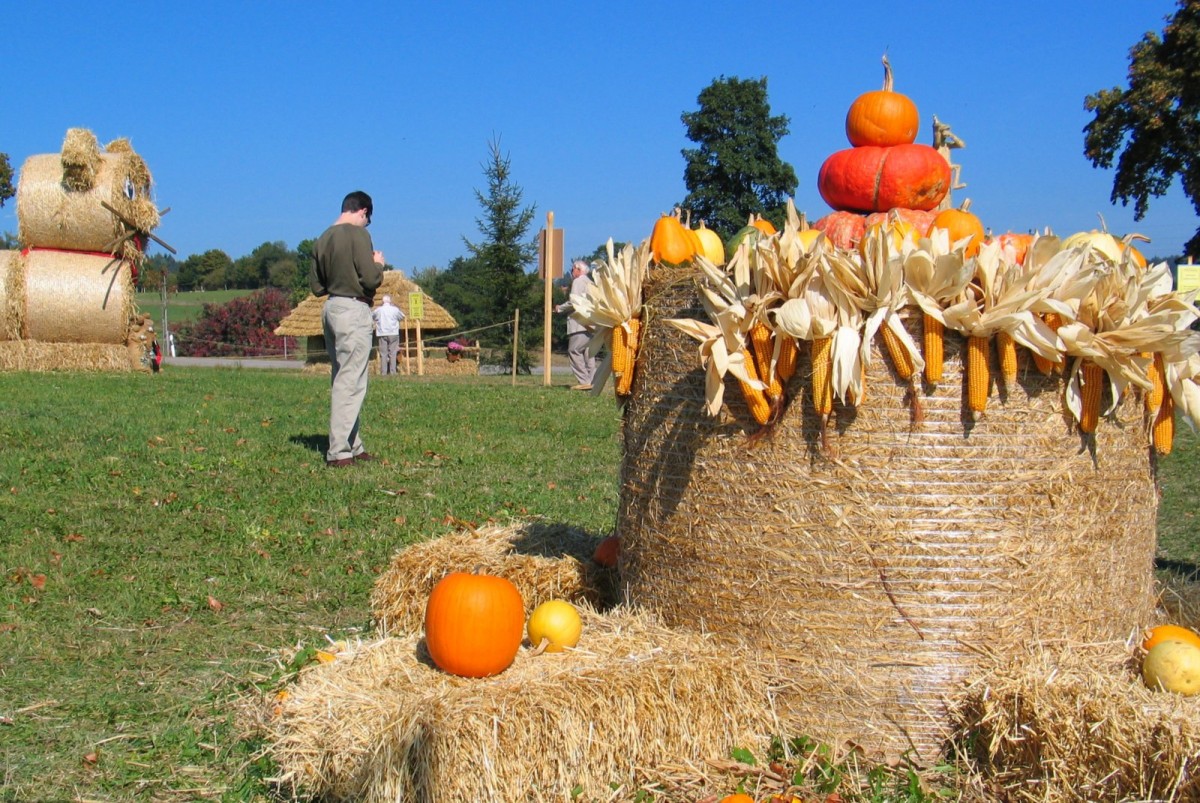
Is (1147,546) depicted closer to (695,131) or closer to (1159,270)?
(1159,270)

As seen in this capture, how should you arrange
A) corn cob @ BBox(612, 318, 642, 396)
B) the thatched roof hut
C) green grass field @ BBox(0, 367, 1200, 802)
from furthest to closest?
1. the thatched roof hut
2. corn cob @ BBox(612, 318, 642, 396)
3. green grass field @ BBox(0, 367, 1200, 802)

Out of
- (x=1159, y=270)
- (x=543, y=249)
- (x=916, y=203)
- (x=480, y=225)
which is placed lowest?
(x=1159, y=270)

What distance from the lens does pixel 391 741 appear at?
9.72 feet

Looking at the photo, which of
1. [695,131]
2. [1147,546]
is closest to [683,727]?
[1147,546]

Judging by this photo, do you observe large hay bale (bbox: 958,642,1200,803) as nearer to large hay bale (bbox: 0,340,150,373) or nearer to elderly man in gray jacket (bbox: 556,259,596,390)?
elderly man in gray jacket (bbox: 556,259,596,390)

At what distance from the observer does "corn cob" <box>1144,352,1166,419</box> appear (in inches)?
134

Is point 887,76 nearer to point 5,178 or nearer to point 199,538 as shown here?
point 199,538

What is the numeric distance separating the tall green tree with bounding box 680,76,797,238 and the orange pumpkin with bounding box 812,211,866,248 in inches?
1337

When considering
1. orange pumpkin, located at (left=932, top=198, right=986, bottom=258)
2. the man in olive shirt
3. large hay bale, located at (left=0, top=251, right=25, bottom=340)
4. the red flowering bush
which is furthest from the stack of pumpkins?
the red flowering bush

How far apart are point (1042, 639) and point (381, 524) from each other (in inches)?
174

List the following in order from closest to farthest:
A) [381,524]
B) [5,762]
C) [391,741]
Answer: [391,741] → [5,762] → [381,524]

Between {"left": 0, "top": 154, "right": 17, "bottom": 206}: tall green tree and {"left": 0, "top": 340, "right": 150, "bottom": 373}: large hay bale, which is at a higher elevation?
{"left": 0, "top": 154, "right": 17, "bottom": 206}: tall green tree

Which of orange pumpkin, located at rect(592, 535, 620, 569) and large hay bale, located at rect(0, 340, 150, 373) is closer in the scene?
orange pumpkin, located at rect(592, 535, 620, 569)

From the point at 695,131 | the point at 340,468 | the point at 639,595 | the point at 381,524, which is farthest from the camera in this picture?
the point at 695,131
